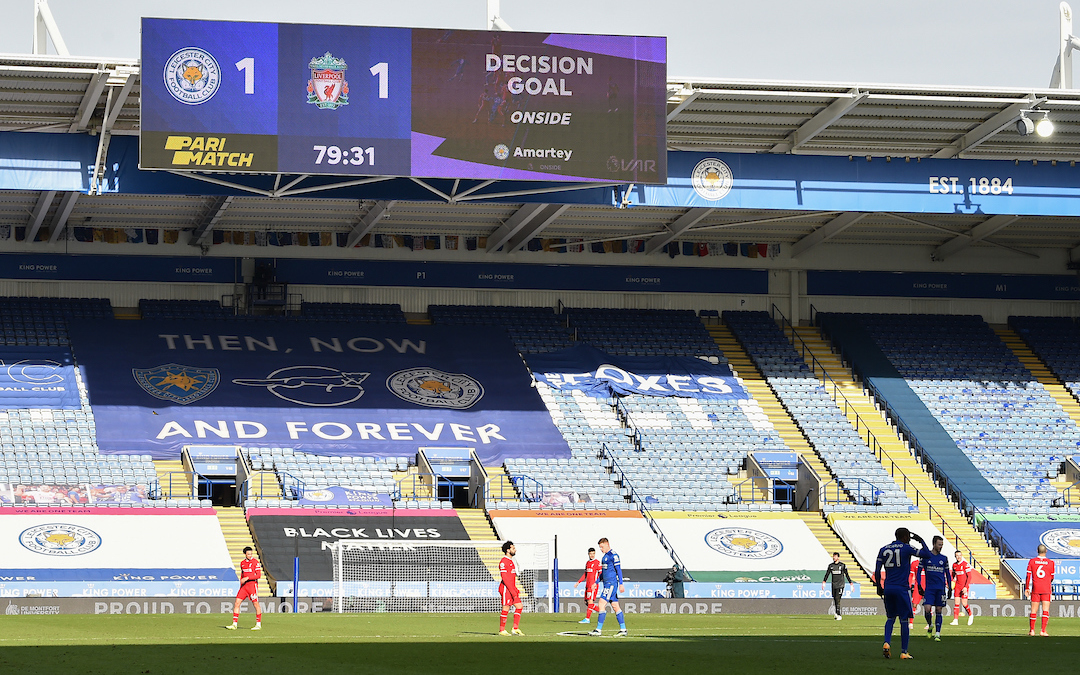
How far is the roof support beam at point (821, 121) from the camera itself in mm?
35562

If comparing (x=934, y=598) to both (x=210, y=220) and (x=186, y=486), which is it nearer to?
(x=186, y=486)

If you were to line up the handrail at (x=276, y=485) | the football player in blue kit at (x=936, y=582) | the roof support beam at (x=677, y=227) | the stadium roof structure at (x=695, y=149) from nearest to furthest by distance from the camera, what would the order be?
the football player in blue kit at (x=936, y=582)
the stadium roof structure at (x=695, y=149)
the handrail at (x=276, y=485)
the roof support beam at (x=677, y=227)

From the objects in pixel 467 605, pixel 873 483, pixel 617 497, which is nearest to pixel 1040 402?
pixel 873 483

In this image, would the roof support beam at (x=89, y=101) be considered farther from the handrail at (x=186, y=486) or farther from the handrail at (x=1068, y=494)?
the handrail at (x=1068, y=494)

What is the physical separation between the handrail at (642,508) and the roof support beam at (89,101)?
16.2 m

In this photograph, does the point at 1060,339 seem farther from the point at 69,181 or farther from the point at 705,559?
the point at 69,181

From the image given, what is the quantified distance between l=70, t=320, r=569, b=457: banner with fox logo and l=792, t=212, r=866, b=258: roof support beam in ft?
35.2

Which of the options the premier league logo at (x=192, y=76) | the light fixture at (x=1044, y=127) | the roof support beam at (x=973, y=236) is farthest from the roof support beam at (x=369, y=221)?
the roof support beam at (x=973, y=236)

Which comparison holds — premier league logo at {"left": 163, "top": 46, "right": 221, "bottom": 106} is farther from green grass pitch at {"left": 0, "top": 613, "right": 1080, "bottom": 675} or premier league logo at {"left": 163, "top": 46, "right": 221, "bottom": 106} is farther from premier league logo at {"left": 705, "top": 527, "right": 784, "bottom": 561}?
premier league logo at {"left": 705, "top": 527, "right": 784, "bottom": 561}

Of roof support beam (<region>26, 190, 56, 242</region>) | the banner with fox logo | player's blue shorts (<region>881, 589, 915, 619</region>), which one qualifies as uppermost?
roof support beam (<region>26, 190, 56, 242</region>)

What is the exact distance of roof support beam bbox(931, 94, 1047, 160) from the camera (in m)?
36.5

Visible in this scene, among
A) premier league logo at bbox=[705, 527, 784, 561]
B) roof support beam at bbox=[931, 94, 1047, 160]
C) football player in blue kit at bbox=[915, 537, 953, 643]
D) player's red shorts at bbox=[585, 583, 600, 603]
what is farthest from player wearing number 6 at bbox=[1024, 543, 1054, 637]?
roof support beam at bbox=[931, 94, 1047, 160]

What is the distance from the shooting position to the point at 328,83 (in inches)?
1325

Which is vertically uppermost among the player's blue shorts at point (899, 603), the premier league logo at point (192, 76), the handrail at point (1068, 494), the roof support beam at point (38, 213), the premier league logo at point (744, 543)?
the premier league logo at point (192, 76)
